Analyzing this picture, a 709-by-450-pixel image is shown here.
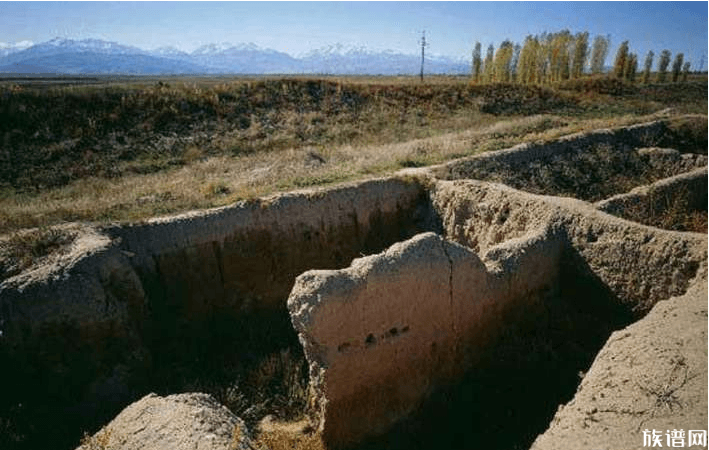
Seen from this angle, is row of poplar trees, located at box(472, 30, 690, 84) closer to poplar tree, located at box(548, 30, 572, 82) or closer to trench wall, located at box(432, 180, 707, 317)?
poplar tree, located at box(548, 30, 572, 82)

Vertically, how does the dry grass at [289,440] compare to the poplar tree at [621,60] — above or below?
below

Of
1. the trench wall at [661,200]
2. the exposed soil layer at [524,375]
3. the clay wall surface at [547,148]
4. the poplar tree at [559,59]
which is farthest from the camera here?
the poplar tree at [559,59]

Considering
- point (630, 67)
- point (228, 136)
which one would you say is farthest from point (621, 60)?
point (228, 136)

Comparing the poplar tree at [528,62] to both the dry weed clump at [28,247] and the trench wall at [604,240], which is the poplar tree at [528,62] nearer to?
the trench wall at [604,240]

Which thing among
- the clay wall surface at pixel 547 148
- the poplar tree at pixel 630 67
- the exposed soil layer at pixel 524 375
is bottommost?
the exposed soil layer at pixel 524 375

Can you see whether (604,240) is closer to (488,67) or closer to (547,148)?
(547,148)

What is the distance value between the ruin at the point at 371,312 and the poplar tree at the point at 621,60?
205 ft

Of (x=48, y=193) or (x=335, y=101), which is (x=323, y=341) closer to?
(x=48, y=193)

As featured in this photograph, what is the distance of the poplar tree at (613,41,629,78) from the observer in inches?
2461

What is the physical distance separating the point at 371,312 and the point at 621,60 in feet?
228

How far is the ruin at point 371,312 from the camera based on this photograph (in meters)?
6.36

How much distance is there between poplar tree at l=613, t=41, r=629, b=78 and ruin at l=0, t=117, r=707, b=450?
62.6 meters

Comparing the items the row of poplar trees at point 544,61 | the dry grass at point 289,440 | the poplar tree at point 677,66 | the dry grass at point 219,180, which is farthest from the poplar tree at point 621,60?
the dry grass at point 289,440

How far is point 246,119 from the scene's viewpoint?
89.7ft
